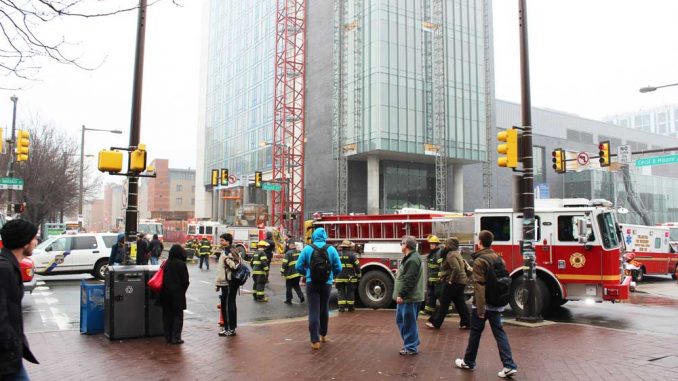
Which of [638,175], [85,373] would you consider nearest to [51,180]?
[85,373]

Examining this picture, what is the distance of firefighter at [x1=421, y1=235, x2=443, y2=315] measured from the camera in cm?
1096

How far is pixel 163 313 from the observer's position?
8641 millimetres

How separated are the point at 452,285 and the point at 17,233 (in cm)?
759

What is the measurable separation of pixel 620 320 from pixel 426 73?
3938 cm

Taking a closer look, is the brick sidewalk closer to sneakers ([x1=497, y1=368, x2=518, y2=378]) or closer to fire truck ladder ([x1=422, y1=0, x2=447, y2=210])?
sneakers ([x1=497, y1=368, x2=518, y2=378])

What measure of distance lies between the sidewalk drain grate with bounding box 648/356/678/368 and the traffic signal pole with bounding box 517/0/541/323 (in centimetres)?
298

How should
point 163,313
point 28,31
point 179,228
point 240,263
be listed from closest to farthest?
1. point 28,31
2. point 163,313
3. point 240,263
4. point 179,228

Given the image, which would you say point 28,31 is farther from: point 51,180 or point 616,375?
point 51,180

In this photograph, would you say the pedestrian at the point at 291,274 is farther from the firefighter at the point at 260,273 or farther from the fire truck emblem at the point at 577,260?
the fire truck emblem at the point at 577,260

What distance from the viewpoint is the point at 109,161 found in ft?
30.0

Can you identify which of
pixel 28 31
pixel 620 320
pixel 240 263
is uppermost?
pixel 28 31

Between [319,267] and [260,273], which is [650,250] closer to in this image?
[260,273]

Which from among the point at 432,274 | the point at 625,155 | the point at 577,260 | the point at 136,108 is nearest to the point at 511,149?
the point at 577,260

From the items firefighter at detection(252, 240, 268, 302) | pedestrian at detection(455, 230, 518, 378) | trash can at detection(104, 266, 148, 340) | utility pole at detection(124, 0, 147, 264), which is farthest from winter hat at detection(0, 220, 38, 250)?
firefighter at detection(252, 240, 268, 302)
